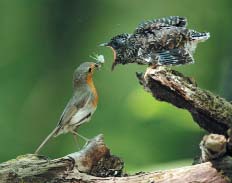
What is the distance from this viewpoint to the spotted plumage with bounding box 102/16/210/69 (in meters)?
2.06

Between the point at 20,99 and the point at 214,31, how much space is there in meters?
1.40

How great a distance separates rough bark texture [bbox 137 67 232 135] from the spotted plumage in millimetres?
58

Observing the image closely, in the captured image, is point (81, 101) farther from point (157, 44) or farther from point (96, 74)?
point (96, 74)

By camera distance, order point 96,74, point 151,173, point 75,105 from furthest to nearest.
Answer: point 96,74 → point 75,105 → point 151,173

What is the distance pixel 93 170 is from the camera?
2018mm

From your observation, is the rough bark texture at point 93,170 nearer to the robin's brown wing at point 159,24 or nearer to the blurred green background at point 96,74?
the robin's brown wing at point 159,24

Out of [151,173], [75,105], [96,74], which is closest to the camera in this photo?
[151,173]

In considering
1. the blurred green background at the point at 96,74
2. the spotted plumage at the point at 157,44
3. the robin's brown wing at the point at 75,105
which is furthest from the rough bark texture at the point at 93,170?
the blurred green background at the point at 96,74

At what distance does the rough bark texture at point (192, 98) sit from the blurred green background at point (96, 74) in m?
1.79

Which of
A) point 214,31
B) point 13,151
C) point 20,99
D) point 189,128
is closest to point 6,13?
point 20,99

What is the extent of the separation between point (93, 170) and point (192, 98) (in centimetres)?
36

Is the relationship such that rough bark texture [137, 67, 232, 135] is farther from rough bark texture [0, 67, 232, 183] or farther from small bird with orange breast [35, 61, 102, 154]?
small bird with orange breast [35, 61, 102, 154]

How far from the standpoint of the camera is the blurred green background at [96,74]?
4.29 metres

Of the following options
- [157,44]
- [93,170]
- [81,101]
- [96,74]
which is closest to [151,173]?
[93,170]
